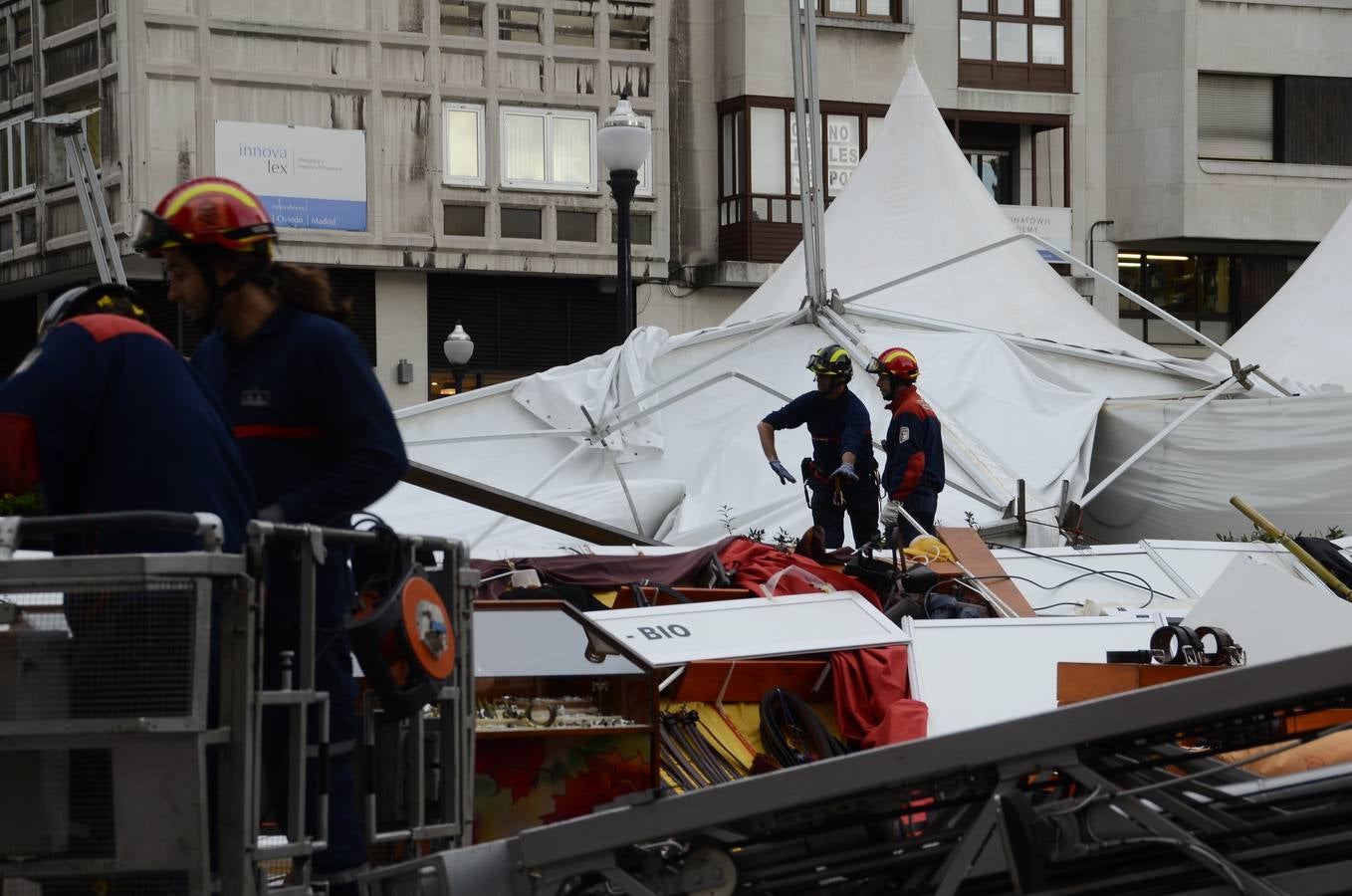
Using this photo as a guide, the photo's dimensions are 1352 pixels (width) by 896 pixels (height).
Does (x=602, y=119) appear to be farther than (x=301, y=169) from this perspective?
Yes

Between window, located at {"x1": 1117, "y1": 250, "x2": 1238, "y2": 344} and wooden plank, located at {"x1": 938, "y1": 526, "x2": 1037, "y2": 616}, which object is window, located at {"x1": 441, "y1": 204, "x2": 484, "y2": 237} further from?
wooden plank, located at {"x1": 938, "y1": 526, "x2": 1037, "y2": 616}

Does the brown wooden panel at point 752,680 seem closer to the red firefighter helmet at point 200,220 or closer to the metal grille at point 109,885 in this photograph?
the red firefighter helmet at point 200,220

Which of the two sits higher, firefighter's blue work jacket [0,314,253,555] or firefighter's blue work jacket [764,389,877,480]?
firefighter's blue work jacket [0,314,253,555]

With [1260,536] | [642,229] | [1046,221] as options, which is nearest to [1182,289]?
[1046,221]

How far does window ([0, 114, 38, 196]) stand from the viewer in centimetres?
3231

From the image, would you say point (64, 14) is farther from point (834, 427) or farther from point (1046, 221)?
point (834, 427)

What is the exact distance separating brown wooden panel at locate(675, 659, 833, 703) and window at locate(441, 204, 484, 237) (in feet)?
77.3

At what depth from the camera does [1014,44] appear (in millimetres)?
35750

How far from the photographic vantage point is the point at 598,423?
55.6ft

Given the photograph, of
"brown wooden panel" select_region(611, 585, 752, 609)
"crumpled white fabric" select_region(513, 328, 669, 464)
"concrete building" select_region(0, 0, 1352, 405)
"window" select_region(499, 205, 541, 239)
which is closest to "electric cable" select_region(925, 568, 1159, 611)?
"brown wooden panel" select_region(611, 585, 752, 609)

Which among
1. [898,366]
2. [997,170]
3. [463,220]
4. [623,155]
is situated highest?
[997,170]

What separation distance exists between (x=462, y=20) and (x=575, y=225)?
12.1 feet

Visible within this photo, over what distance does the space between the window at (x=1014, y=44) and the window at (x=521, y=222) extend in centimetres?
842

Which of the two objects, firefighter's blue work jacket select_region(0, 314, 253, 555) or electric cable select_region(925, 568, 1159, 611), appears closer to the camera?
firefighter's blue work jacket select_region(0, 314, 253, 555)
